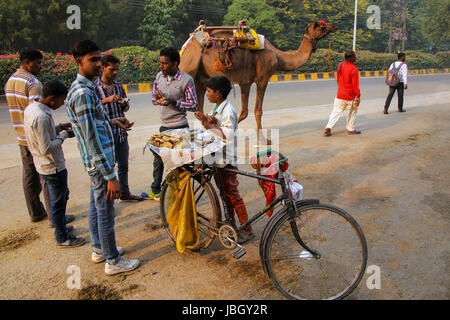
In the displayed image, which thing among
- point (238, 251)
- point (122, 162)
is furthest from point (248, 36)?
point (238, 251)

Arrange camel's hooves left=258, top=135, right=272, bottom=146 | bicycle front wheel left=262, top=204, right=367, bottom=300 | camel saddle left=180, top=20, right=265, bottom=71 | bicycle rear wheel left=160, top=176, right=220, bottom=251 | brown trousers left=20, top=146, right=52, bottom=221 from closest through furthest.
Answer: bicycle front wheel left=262, top=204, right=367, bottom=300
bicycle rear wheel left=160, top=176, right=220, bottom=251
brown trousers left=20, top=146, right=52, bottom=221
camel saddle left=180, top=20, right=265, bottom=71
camel's hooves left=258, top=135, right=272, bottom=146

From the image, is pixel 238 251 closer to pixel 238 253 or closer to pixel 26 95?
pixel 238 253

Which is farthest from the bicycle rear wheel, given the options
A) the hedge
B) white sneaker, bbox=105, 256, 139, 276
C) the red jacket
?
the hedge

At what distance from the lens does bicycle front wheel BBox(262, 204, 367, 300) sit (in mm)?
2637

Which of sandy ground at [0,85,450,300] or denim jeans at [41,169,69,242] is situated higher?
denim jeans at [41,169,69,242]

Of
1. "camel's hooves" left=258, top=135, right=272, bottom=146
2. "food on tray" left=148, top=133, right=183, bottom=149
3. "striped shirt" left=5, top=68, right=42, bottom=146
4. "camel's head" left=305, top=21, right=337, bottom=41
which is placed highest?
"camel's head" left=305, top=21, right=337, bottom=41

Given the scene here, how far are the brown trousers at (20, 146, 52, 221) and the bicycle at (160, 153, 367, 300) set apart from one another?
1.51 m

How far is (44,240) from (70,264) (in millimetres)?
619

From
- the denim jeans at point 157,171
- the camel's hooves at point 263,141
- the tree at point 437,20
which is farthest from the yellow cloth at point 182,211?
the tree at point 437,20

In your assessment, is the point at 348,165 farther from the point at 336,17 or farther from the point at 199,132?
the point at 336,17

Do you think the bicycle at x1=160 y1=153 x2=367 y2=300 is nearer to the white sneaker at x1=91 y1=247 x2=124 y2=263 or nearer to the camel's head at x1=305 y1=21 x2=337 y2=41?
the white sneaker at x1=91 y1=247 x2=124 y2=263

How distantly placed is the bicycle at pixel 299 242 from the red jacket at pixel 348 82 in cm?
450

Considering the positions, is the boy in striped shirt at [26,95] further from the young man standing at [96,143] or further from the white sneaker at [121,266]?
the white sneaker at [121,266]
